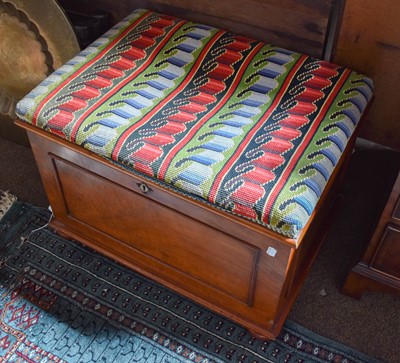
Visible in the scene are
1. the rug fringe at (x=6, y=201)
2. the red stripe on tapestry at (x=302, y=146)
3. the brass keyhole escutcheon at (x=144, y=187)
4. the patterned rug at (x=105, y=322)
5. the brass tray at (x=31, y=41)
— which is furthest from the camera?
the rug fringe at (x=6, y=201)

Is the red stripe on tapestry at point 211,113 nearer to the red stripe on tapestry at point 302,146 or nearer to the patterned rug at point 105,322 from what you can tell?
the red stripe on tapestry at point 302,146

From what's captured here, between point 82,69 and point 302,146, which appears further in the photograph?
point 82,69

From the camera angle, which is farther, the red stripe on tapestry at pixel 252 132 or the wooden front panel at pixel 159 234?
the wooden front panel at pixel 159 234

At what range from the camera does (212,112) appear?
36.6 inches

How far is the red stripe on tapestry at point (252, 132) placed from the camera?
31.8 inches

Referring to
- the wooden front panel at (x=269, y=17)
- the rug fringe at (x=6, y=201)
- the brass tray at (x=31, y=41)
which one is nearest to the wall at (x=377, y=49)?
the wooden front panel at (x=269, y=17)

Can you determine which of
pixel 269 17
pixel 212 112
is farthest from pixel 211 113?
pixel 269 17

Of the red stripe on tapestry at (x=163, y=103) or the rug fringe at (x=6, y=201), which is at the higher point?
the red stripe on tapestry at (x=163, y=103)

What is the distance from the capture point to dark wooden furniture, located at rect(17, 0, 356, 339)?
88 centimetres

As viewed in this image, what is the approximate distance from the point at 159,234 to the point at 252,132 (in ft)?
0.87

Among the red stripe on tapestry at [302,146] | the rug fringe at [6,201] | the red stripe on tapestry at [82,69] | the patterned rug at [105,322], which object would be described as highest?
the red stripe on tapestry at [82,69]

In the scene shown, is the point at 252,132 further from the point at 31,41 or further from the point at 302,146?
the point at 31,41

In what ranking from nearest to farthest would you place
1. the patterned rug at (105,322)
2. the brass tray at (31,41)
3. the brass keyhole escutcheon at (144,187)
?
1. the brass keyhole escutcheon at (144,187)
2. the patterned rug at (105,322)
3. the brass tray at (31,41)

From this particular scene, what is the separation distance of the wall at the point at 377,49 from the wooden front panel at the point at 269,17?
0.14 ft
